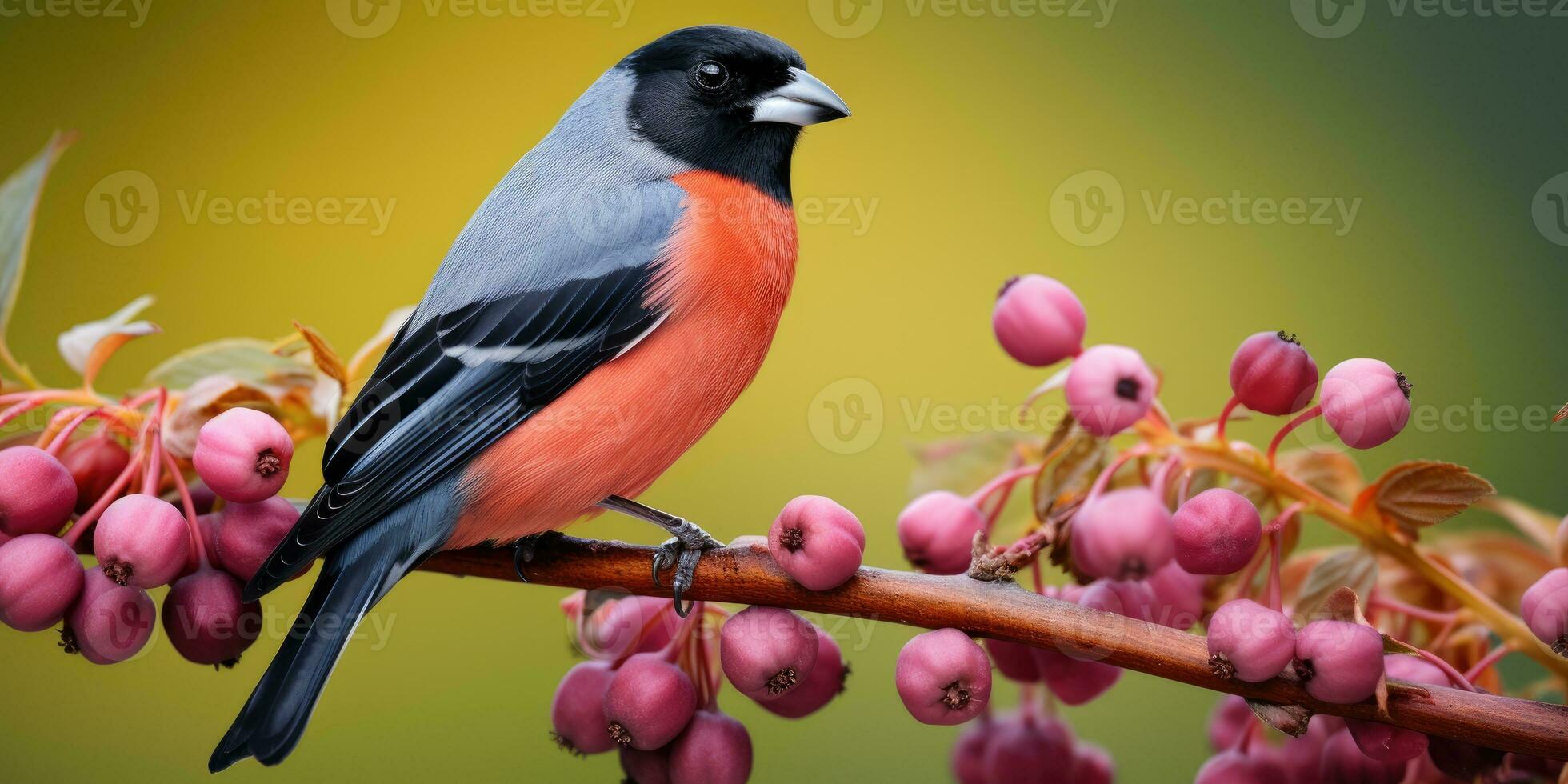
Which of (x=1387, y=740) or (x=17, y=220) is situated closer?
(x=1387, y=740)

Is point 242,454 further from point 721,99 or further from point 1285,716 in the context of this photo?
point 1285,716

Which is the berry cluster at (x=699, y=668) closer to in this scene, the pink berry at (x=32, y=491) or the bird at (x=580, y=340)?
the bird at (x=580, y=340)

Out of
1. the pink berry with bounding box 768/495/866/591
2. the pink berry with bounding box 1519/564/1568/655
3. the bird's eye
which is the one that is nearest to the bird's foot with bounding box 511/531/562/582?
the pink berry with bounding box 768/495/866/591

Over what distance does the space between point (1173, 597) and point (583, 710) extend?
2.16 feet

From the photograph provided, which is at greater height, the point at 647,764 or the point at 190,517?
the point at 190,517

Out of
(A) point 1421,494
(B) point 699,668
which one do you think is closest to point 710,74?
(B) point 699,668

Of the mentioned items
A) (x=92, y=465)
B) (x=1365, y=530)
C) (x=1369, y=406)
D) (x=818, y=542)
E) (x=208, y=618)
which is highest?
(x=1369, y=406)

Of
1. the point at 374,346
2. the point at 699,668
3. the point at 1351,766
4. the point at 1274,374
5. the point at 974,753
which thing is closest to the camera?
the point at 1274,374

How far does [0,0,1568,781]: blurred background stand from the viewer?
2594 millimetres

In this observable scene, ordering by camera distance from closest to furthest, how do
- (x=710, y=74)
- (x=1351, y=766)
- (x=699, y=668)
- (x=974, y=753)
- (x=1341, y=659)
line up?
(x=1341, y=659), (x=1351, y=766), (x=699, y=668), (x=974, y=753), (x=710, y=74)

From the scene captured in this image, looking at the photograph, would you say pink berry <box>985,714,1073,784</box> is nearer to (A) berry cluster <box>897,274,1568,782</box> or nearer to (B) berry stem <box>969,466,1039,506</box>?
(A) berry cluster <box>897,274,1568,782</box>

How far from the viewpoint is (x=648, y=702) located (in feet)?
4.11

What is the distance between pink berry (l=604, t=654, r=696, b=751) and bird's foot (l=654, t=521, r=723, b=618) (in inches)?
3.1

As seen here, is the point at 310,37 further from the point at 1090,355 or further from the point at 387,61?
the point at 1090,355
